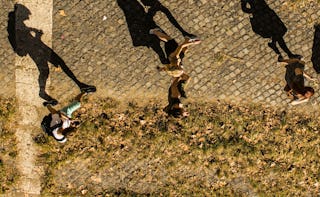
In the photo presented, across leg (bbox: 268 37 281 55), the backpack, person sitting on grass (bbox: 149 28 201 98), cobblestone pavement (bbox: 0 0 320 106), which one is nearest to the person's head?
cobblestone pavement (bbox: 0 0 320 106)

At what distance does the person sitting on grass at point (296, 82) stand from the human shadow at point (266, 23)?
25 cm

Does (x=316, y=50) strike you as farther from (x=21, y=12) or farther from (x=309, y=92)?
(x=21, y=12)

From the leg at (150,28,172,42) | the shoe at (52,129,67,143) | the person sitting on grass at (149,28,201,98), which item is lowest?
A: the shoe at (52,129,67,143)

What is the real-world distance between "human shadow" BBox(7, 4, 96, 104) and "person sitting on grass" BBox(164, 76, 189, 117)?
2.09 m

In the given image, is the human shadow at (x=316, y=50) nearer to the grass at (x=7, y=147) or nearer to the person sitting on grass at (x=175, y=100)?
the person sitting on grass at (x=175, y=100)

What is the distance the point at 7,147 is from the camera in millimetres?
10766

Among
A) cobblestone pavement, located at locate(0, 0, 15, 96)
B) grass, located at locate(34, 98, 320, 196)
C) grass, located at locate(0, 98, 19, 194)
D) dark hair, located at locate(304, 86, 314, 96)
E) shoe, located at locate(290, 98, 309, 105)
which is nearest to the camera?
dark hair, located at locate(304, 86, 314, 96)

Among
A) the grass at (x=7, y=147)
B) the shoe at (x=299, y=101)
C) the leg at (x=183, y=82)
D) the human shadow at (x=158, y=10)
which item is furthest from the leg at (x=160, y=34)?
the grass at (x=7, y=147)

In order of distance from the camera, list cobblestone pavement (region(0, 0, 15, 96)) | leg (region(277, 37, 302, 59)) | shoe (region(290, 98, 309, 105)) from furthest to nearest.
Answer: leg (region(277, 37, 302, 59))
cobblestone pavement (region(0, 0, 15, 96))
shoe (region(290, 98, 309, 105))

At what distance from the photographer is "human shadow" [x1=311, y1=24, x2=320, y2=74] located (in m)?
10.3

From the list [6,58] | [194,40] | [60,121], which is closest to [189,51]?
[194,40]

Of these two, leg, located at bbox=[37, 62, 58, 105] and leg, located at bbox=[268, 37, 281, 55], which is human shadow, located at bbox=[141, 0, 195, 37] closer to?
leg, located at bbox=[268, 37, 281, 55]

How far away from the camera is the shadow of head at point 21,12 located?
33.7ft

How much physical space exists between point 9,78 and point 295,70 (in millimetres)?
7654
